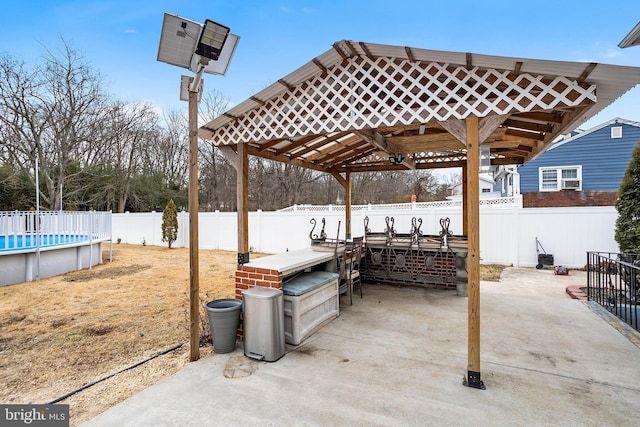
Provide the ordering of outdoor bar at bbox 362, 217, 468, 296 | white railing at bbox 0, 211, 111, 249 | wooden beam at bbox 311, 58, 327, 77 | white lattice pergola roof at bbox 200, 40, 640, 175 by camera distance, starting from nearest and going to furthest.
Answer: white lattice pergola roof at bbox 200, 40, 640, 175
wooden beam at bbox 311, 58, 327, 77
outdoor bar at bbox 362, 217, 468, 296
white railing at bbox 0, 211, 111, 249

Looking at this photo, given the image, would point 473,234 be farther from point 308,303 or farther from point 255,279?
point 255,279

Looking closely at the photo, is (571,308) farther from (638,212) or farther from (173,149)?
(173,149)

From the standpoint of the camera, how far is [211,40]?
284 centimetres

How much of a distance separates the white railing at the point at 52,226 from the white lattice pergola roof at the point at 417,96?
6826 mm

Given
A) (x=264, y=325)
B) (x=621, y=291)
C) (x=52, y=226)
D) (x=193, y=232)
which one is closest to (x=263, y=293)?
(x=264, y=325)

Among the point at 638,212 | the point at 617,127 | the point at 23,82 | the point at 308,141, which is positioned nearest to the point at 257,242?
the point at 308,141

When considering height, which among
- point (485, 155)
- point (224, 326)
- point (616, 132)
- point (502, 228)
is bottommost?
point (224, 326)

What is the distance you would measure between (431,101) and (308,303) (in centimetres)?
250

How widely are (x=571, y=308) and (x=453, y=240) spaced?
6.42ft

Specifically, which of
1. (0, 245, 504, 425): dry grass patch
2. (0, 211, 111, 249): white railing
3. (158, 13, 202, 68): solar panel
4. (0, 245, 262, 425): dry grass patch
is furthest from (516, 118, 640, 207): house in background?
(0, 211, 111, 249): white railing

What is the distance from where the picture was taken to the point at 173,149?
22812 mm

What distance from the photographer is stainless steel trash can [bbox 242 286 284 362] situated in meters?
3.15

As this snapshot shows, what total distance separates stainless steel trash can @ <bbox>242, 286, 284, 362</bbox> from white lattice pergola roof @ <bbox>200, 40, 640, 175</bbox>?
5.98 ft

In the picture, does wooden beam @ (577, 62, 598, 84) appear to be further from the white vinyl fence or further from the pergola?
the white vinyl fence
